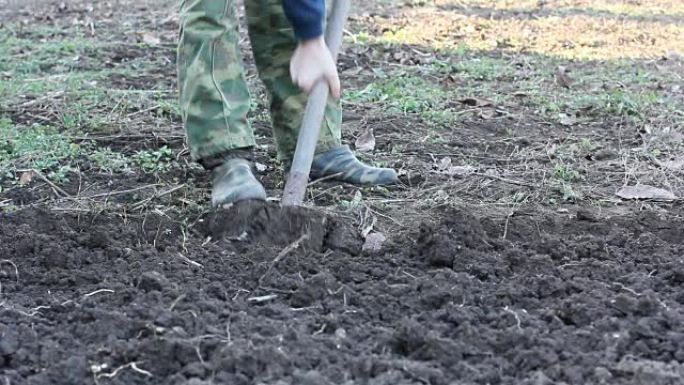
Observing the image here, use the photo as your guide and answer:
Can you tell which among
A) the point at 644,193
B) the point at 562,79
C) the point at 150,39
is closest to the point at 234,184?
the point at 644,193

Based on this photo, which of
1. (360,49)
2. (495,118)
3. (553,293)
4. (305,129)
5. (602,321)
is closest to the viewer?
(602,321)

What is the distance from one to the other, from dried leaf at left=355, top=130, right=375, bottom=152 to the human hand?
1.19 meters

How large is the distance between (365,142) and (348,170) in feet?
2.12

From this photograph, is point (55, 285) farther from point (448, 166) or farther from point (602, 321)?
point (448, 166)

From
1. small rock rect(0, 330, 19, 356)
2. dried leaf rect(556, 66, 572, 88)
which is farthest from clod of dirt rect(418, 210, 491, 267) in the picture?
dried leaf rect(556, 66, 572, 88)

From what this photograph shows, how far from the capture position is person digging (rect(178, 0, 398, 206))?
309 cm

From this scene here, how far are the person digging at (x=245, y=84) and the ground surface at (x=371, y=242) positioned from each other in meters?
0.15

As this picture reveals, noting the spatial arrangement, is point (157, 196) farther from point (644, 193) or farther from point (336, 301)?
point (644, 193)

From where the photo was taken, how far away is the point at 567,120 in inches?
188

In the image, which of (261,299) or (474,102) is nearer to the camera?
(261,299)

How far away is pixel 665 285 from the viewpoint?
8.47 feet

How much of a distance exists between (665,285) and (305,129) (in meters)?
1.21

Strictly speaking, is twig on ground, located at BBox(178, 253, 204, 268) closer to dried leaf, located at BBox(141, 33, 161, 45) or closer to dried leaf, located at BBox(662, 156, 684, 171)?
dried leaf, located at BBox(662, 156, 684, 171)

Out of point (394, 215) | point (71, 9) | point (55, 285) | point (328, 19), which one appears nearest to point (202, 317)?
point (55, 285)
